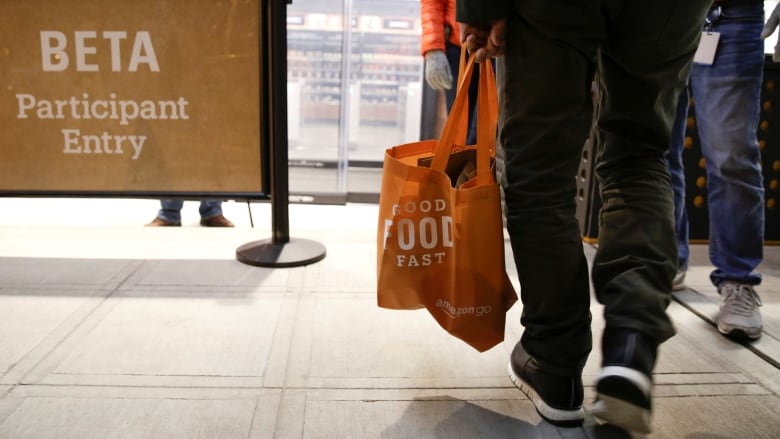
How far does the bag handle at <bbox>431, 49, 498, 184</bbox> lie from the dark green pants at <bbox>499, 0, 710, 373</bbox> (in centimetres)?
8

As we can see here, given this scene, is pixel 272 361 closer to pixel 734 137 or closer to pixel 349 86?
pixel 734 137

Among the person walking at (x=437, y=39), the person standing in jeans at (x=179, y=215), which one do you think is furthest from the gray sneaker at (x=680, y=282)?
the person standing in jeans at (x=179, y=215)

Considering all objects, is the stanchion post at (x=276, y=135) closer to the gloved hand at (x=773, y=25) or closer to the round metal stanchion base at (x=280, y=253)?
the round metal stanchion base at (x=280, y=253)

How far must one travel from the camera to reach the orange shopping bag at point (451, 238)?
3.92 ft

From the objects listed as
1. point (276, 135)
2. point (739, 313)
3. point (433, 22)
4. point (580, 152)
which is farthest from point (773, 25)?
point (276, 135)

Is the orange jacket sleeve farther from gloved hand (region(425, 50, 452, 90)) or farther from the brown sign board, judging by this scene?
the brown sign board

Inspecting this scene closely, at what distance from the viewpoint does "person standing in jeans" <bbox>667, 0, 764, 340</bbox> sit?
1.71 m

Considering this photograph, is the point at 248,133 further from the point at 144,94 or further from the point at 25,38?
the point at 25,38

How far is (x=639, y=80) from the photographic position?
1097 millimetres

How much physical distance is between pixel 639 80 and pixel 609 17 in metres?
0.14

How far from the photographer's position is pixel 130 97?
7.40 ft

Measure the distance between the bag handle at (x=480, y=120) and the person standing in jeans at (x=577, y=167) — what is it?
0.07 metres

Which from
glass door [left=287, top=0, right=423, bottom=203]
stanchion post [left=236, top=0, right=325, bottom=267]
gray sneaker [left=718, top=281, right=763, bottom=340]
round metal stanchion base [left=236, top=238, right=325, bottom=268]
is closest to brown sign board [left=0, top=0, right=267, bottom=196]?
stanchion post [left=236, top=0, right=325, bottom=267]

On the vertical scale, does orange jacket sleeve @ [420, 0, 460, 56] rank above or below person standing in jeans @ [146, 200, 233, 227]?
above
